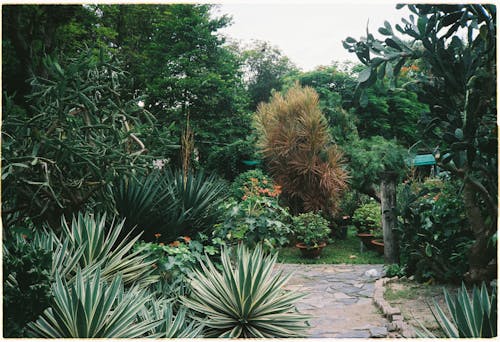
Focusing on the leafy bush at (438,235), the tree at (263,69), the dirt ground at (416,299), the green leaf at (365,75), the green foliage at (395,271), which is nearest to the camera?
the green leaf at (365,75)

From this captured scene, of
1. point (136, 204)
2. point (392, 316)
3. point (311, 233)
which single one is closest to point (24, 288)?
point (136, 204)

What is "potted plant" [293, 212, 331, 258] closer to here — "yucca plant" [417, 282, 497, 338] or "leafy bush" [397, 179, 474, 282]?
"leafy bush" [397, 179, 474, 282]

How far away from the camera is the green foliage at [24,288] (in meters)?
2.36

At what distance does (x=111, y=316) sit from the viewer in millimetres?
2574

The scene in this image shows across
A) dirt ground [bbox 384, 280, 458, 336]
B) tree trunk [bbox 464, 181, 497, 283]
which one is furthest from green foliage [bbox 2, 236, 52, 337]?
tree trunk [bbox 464, 181, 497, 283]

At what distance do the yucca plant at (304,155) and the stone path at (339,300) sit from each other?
2.42 metres

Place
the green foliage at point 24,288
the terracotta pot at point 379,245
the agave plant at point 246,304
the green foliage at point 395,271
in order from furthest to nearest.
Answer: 1. the terracotta pot at point 379,245
2. the green foliage at point 395,271
3. the agave plant at point 246,304
4. the green foliage at point 24,288

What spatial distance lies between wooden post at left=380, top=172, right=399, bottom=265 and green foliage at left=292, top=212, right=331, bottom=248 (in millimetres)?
1492

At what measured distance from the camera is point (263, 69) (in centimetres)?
1944

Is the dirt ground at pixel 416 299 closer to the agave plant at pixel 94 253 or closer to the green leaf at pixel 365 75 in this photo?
the green leaf at pixel 365 75

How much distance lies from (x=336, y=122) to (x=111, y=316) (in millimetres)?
9797

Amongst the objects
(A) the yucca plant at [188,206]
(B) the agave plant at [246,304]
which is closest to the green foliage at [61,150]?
(A) the yucca plant at [188,206]

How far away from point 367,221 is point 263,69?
11.5 metres

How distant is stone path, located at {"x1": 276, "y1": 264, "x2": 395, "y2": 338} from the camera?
14.4ft
